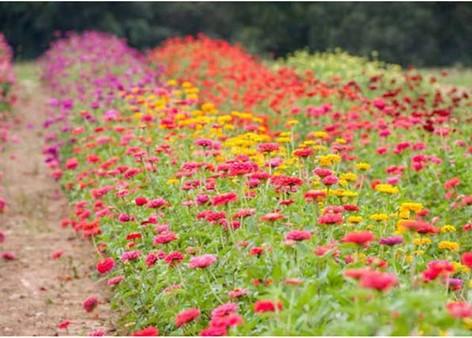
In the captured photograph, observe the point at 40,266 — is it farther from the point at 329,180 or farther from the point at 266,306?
the point at 266,306

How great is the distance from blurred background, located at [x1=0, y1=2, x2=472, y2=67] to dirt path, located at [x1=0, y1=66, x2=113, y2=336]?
50.1 feet

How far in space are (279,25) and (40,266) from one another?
19.7 meters

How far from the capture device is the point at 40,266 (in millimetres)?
6207

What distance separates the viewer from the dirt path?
497 cm

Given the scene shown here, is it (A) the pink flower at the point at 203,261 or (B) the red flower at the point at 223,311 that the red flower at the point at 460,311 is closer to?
(B) the red flower at the point at 223,311

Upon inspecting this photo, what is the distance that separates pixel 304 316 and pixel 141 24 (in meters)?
23.7

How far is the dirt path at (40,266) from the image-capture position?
4969mm

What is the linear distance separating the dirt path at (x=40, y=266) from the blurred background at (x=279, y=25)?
15.3m

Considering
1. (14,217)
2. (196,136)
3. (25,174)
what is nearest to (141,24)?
(25,174)

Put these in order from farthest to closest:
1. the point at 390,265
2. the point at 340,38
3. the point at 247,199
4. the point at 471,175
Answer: the point at 340,38 < the point at 471,175 < the point at 247,199 < the point at 390,265

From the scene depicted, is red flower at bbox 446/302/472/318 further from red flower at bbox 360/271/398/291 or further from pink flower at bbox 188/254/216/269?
pink flower at bbox 188/254/216/269

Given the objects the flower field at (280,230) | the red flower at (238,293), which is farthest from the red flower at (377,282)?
the red flower at (238,293)

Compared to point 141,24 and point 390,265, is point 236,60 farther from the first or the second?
point 141,24

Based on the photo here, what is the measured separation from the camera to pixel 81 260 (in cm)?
631
